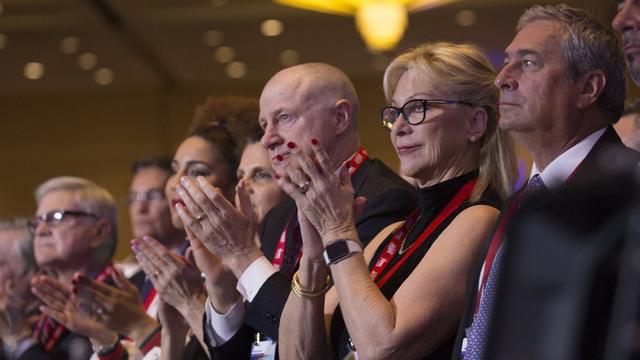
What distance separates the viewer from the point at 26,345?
483 centimetres

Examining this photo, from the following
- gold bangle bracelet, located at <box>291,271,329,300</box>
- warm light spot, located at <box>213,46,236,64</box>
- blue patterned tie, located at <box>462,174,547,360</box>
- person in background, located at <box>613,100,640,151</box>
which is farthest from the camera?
warm light spot, located at <box>213,46,236,64</box>

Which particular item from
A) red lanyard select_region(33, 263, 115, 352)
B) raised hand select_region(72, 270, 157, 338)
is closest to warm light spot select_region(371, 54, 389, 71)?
red lanyard select_region(33, 263, 115, 352)

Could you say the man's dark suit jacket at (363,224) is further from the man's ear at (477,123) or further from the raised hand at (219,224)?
the man's ear at (477,123)

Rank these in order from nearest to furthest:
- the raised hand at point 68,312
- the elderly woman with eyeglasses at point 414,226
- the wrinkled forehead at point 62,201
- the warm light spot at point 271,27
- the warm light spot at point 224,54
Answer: the elderly woman with eyeglasses at point 414,226 → the raised hand at point 68,312 → the wrinkled forehead at point 62,201 → the warm light spot at point 271,27 → the warm light spot at point 224,54

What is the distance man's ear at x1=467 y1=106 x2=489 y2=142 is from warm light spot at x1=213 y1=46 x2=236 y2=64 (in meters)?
10.3

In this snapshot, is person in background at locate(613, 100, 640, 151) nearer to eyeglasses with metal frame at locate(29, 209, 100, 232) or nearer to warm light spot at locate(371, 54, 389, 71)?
eyeglasses with metal frame at locate(29, 209, 100, 232)

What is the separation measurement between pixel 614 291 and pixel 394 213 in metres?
1.95

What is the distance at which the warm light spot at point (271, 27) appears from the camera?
38.8 ft

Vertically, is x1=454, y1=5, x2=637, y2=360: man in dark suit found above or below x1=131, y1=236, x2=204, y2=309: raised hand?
below

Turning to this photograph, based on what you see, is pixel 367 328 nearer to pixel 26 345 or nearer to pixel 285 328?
pixel 285 328

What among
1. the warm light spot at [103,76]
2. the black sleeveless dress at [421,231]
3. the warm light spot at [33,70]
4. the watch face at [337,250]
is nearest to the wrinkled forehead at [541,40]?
the black sleeveless dress at [421,231]

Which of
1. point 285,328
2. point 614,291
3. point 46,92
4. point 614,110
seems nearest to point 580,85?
point 614,110

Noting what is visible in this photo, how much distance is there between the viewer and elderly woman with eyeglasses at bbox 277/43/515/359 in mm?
2293

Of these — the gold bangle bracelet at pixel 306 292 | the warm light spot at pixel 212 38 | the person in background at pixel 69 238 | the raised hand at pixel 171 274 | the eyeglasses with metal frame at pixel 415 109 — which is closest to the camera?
the gold bangle bracelet at pixel 306 292
